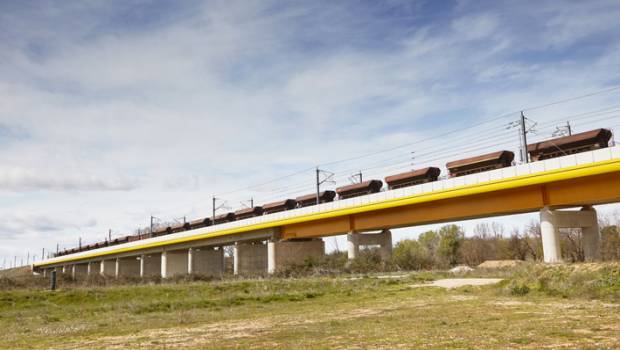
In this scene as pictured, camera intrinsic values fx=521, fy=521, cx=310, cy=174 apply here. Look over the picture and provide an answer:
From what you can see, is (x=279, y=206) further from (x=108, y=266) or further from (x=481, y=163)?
(x=108, y=266)

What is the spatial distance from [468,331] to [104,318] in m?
13.5

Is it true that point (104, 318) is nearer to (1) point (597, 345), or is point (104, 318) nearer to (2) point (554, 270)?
(1) point (597, 345)

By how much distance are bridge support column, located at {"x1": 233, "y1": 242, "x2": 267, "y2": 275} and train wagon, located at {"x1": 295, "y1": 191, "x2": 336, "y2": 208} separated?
11.4m

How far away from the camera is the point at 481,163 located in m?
37.1

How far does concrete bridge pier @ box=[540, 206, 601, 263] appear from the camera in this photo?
108 ft

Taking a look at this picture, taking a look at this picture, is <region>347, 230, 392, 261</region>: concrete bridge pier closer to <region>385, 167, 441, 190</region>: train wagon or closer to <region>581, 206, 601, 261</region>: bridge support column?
<region>385, 167, 441, 190</region>: train wagon

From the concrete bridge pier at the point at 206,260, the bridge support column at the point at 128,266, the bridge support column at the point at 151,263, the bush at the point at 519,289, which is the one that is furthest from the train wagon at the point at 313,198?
the bridge support column at the point at 128,266

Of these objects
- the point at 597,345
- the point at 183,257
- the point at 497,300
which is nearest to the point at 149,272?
the point at 183,257

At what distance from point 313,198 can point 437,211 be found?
Result: 17.5 meters

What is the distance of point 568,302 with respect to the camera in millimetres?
16719

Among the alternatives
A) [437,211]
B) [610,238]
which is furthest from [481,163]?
[610,238]

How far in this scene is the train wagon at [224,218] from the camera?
Result: 223ft

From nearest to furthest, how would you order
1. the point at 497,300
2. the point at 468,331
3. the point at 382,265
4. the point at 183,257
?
the point at 468,331 < the point at 497,300 < the point at 382,265 < the point at 183,257

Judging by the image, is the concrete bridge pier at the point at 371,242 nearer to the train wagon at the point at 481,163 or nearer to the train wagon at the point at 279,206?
the train wagon at the point at 279,206
